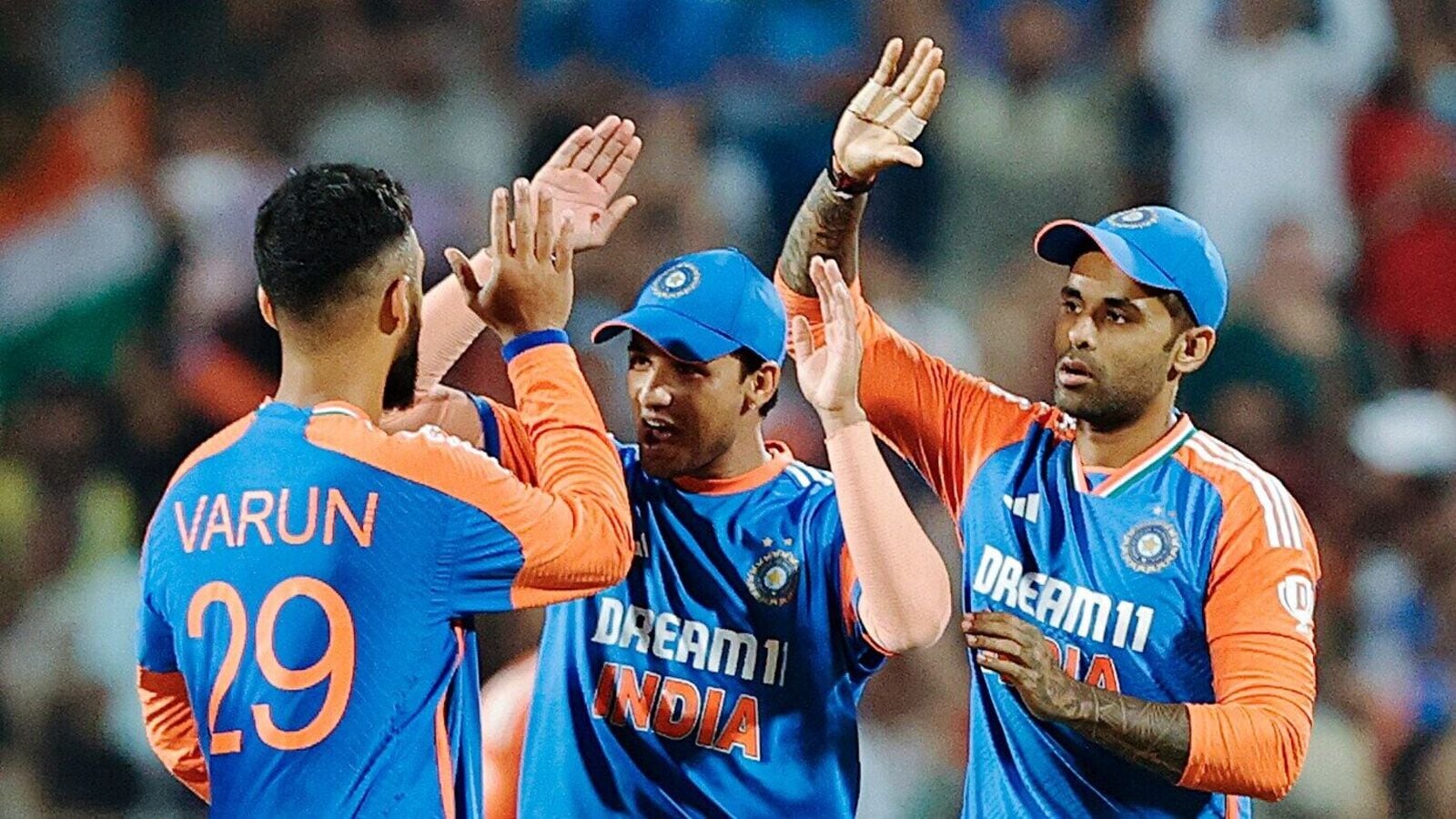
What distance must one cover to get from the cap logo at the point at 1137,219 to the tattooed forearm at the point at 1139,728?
955 millimetres

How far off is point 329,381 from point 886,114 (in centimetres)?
143

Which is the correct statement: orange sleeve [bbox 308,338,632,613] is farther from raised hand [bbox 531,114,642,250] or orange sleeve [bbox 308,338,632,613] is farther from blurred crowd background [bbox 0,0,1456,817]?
blurred crowd background [bbox 0,0,1456,817]

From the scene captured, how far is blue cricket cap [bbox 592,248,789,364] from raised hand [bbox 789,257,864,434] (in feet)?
0.72

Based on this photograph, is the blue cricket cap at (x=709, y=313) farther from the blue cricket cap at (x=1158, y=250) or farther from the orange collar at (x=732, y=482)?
the blue cricket cap at (x=1158, y=250)

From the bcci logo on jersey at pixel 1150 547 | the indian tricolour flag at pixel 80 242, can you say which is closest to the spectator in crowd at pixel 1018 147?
the indian tricolour flag at pixel 80 242

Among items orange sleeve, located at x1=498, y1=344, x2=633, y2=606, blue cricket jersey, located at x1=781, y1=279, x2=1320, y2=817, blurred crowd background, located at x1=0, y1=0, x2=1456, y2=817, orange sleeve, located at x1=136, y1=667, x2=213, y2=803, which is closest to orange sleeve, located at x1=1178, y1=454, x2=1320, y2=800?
blue cricket jersey, located at x1=781, y1=279, x2=1320, y2=817

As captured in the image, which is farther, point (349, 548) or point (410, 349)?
point (410, 349)

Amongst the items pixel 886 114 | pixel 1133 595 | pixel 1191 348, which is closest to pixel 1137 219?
pixel 1191 348

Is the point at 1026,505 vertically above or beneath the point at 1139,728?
above

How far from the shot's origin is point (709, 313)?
12.8 ft

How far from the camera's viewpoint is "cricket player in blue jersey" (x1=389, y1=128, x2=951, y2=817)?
3.79 m

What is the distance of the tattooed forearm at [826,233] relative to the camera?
4133 mm

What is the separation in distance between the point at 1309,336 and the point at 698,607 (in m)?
5.02

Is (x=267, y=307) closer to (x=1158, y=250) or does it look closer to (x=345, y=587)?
(x=345, y=587)
